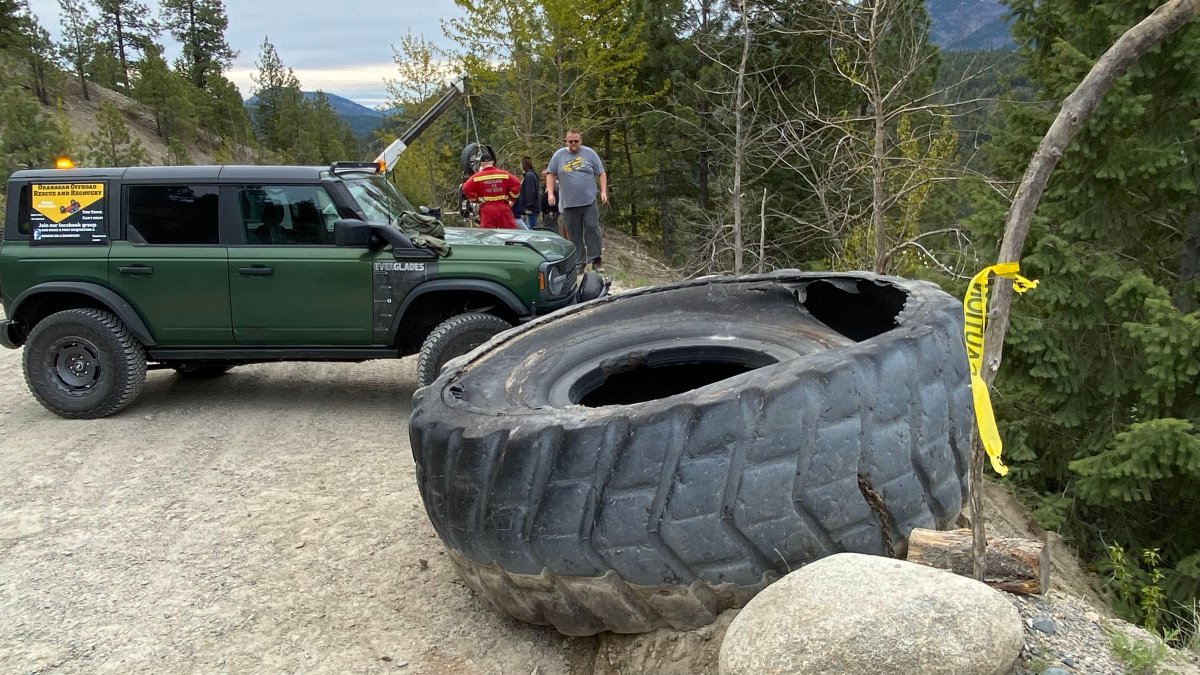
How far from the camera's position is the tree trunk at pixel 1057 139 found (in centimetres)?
216

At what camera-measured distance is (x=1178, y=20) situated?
2094 mm

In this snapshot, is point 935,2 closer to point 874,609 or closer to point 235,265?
point 235,265

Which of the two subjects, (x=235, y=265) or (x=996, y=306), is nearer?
(x=996, y=306)

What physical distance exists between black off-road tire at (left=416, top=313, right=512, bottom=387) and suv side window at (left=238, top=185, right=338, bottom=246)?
1.22 meters

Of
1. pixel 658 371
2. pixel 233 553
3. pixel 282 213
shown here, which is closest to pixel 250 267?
pixel 282 213

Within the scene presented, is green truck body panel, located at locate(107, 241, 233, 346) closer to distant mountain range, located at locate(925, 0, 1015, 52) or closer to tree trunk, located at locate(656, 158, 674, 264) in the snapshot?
distant mountain range, located at locate(925, 0, 1015, 52)

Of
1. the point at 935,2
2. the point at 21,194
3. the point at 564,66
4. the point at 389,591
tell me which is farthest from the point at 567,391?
the point at 564,66

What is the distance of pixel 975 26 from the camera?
47.3ft

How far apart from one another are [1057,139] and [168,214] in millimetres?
5924

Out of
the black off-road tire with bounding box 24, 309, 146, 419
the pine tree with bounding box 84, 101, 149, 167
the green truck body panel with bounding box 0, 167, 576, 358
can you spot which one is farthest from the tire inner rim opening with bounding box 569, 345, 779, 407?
the pine tree with bounding box 84, 101, 149, 167

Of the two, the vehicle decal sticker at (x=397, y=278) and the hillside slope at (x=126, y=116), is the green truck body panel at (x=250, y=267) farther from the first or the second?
the hillside slope at (x=126, y=116)

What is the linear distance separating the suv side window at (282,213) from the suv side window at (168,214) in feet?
0.89

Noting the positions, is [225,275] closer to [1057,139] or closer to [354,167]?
[354,167]

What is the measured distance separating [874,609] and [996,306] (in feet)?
2.83
